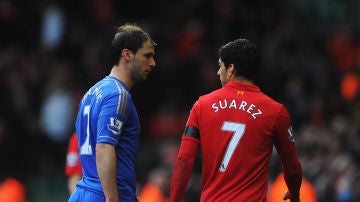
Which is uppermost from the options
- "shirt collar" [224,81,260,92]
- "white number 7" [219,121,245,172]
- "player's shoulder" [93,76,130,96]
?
"player's shoulder" [93,76,130,96]

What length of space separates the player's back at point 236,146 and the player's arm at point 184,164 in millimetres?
66

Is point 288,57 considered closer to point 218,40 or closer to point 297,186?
point 218,40

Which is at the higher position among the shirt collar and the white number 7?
the shirt collar

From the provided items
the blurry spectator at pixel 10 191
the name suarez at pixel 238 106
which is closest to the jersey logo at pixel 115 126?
the name suarez at pixel 238 106

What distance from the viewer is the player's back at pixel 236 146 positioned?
678cm

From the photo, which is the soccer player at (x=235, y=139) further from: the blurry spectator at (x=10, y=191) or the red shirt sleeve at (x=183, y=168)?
the blurry spectator at (x=10, y=191)

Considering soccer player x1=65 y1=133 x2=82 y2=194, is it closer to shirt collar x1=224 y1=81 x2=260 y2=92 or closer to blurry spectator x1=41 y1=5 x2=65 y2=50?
shirt collar x1=224 y1=81 x2=260 y2=92

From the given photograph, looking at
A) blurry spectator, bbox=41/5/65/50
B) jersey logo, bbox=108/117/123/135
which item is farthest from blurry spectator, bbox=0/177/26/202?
jersey logo, bbox=108/117/123/135

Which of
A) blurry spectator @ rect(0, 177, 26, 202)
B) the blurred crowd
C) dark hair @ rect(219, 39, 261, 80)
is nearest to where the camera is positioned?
dark hair @ rect(219, 39, 261, 80)

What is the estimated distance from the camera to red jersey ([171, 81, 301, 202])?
22.2 ft

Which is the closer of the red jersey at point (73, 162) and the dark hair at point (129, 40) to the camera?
the dark hair at point (129, 40)

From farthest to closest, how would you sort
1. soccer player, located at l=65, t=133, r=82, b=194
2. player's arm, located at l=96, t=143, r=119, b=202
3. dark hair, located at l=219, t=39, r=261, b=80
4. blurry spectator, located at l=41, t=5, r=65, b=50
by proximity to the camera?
blurry spectator, located at l=41, t=5, r=65, b=50
soccer player, located at l=65, t=133, r=82, b=194
dark hair, located at l=219, t=39, r=261, b=80
player's arm, located at l=96, t=143, r=119, b=202

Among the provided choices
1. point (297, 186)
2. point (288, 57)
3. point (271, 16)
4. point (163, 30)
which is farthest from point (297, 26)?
point (297, 186)

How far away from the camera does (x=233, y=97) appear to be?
689cm
